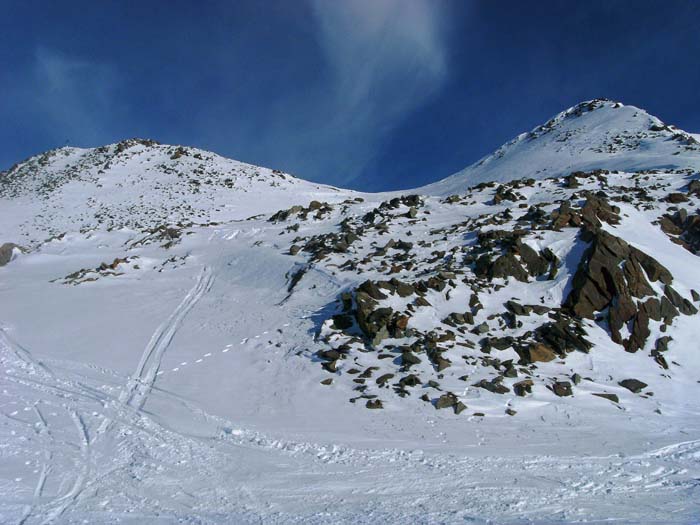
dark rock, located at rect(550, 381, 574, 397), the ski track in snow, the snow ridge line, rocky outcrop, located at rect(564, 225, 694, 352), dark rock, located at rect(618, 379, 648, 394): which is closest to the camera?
the ski track in snow

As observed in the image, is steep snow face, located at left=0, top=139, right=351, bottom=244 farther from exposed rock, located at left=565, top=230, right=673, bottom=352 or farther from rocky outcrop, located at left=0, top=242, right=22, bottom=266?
exposed rock, located at left=565, top=230, right=673, bottom=352

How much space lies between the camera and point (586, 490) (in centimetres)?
772

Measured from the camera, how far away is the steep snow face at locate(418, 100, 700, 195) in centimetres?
4028

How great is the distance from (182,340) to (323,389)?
6.39 meters

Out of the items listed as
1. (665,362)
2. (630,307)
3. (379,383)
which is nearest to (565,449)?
(379,383)

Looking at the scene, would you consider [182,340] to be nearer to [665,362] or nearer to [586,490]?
[586,490]

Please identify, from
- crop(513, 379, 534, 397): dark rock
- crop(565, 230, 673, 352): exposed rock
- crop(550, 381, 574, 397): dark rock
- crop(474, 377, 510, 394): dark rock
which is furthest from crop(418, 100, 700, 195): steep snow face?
crop(474, 377, 510, 394): dark rock

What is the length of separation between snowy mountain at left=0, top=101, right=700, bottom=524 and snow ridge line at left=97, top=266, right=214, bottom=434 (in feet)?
0.34

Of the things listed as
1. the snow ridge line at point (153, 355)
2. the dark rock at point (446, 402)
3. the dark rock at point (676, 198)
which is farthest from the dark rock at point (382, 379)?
the dark rock at point (676, 198)

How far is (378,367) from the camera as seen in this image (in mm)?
13180

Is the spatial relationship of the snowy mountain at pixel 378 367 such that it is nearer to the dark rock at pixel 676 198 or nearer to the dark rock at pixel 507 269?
the dark rock at pixel 507 269

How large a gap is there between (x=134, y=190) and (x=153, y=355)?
47.4 m

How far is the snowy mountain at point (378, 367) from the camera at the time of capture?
7.76m

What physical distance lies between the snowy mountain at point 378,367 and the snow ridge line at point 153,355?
0.10 metres
